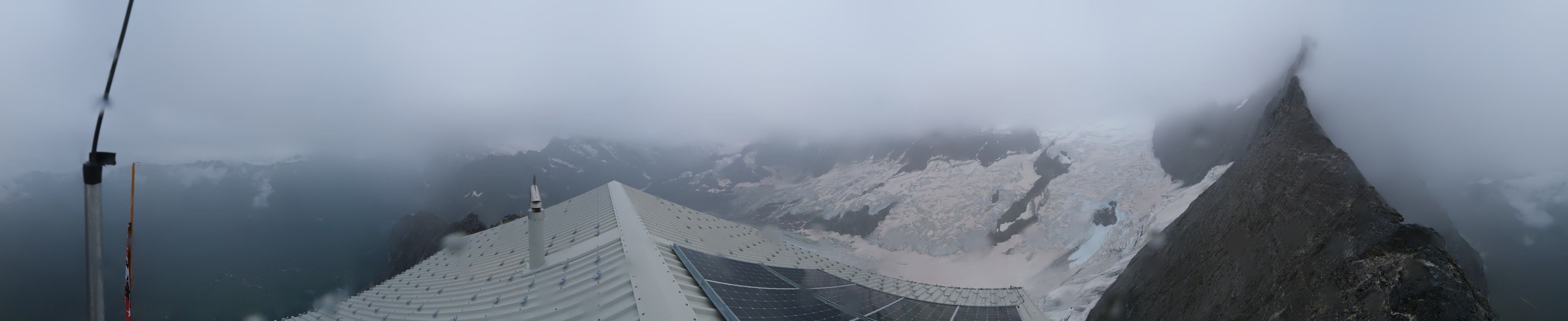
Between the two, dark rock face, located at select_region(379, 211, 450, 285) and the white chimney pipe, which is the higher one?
the white chimney pipe

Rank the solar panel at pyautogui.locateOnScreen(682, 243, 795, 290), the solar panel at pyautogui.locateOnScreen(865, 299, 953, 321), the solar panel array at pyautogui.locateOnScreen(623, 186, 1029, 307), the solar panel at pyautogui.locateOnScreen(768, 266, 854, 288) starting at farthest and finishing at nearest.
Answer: the solar panel array at pyautogui.locateOnScreen(623, 186, 1029, 307), the solar panel at pyautogui.locateOnScreen(768, 266, 854, 288), the solar panel at pyautogui.locateOnScreen(865, 299, 953, 321), the solar panel at pyautogui.locateOnScreen(682, 243, 795, 290)

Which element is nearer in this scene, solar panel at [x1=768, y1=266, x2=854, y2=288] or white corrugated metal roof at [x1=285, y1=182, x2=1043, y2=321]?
white corrugated metal roof at [x1=285, y1=182, x2=1043, y2=321]

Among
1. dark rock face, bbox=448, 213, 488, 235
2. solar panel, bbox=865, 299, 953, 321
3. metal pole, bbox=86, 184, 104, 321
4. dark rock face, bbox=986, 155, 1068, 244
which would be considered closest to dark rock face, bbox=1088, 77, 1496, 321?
solar panel, bbox=865, 299, 953, 321

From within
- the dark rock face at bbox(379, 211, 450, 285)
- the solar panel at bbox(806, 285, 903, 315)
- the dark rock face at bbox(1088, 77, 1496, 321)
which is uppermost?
the dark rock face at bbox(1088, 77, 1496, 321)

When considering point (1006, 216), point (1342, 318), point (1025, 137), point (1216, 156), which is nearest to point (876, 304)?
point (1342, 318)

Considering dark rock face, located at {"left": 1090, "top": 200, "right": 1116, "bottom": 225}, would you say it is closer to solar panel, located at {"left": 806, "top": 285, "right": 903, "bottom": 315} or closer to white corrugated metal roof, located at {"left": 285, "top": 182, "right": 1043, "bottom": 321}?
white corrugated metal roof, located at {"left": 285, "top": 182, "right": 1043, "bottom": 321}

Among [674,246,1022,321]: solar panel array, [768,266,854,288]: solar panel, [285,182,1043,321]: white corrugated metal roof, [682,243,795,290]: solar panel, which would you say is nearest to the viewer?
[285,182,1043,321]: white corrugated metal roof
